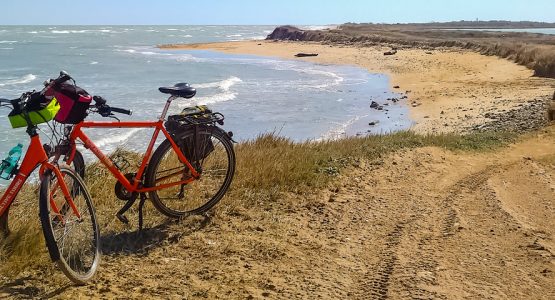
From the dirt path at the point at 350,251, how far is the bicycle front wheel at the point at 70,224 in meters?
0.15

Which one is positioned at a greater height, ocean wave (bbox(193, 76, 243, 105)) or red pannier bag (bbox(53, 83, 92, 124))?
red pannier bag (bbox(53, 83, 92, 124))

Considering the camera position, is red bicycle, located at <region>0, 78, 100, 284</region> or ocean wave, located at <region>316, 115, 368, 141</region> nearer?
red bicycle, located at <region>0, 78, 100, 284</region>

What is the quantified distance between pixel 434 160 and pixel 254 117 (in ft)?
36.7

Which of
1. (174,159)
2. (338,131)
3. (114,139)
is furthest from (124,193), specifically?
(338,131)

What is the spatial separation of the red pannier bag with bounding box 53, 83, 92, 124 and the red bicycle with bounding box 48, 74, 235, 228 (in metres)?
0.06

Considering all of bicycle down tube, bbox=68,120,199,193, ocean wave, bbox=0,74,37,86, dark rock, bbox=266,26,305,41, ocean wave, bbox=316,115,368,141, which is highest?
dark rock, bbox=266,26,305,41

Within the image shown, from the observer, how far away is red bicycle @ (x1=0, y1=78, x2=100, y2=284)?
10.6 feet

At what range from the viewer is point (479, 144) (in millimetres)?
9211

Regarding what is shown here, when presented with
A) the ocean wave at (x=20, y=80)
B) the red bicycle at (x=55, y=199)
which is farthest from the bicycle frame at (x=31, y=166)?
the ocean wave at (x=20, y=80)

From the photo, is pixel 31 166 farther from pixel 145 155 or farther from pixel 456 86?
pixel 456 86

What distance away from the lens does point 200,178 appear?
197 inches

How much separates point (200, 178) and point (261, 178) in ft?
3.75

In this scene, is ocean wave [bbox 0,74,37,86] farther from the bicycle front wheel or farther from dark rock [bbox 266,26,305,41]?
dark rock [bbox 266,26,305,41]

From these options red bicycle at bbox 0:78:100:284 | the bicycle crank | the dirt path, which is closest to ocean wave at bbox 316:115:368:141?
the dirt path
